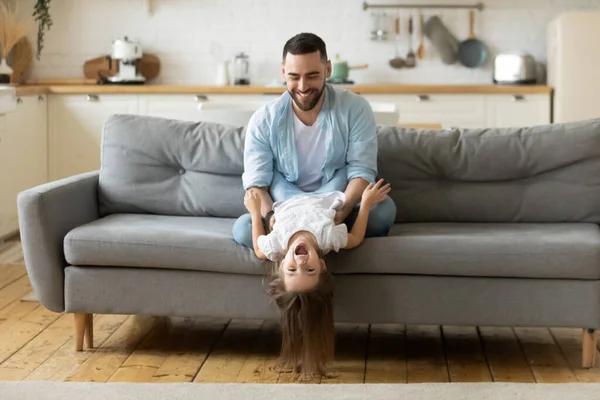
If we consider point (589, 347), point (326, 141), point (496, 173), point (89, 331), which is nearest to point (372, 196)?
point (326, 141)

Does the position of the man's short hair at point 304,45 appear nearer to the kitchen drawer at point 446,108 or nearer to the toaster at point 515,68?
the kitchen drawer at point 446,108

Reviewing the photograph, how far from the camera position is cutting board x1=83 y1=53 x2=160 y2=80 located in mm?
6852

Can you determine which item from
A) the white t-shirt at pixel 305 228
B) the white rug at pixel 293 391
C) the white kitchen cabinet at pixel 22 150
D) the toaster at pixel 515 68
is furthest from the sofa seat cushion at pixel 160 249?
the toaster at pixel 515 68

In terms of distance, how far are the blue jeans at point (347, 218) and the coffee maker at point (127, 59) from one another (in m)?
3.43

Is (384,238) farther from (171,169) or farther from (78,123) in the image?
(78,123)

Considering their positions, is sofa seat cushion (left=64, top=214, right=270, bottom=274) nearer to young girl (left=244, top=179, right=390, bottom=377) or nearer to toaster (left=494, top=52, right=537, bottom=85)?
young girl (left=244, top=179, right=390, bottom=377)

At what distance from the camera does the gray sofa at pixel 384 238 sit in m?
3.17

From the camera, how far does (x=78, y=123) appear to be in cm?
641

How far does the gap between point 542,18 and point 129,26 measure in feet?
9.48

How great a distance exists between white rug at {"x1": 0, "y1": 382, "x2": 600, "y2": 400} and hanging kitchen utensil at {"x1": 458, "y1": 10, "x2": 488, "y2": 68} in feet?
13.4

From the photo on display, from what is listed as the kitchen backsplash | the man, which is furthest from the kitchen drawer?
the man

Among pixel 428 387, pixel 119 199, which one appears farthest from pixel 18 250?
pixel 428 387

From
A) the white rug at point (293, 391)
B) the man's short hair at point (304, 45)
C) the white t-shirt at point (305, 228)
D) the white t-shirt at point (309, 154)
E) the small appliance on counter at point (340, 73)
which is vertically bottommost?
the white rug at point (293, 391)

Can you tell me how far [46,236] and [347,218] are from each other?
1.04 metres
